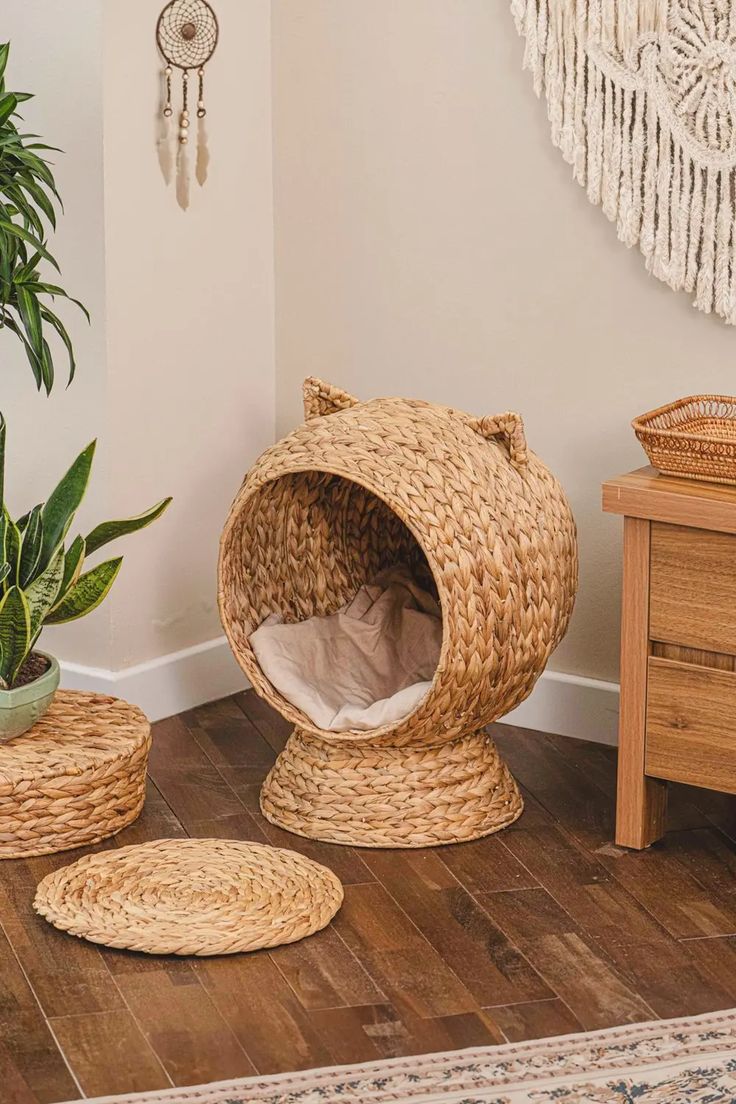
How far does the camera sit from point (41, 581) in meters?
2.49

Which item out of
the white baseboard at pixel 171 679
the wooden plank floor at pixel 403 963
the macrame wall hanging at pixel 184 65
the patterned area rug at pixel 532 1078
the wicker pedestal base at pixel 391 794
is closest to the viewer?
the patterned area rug at pixel 532 1078

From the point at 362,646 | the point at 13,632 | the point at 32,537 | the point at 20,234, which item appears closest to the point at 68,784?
the point at 13,632

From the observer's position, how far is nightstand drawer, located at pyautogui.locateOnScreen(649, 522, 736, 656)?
2.30m

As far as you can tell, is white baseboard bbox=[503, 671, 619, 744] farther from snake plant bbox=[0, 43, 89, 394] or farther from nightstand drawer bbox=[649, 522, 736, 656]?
snake plant bbox=[0, 43, 89, 394]

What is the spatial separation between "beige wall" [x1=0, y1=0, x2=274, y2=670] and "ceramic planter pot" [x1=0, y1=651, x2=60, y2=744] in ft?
1.40

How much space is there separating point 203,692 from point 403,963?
1.15m

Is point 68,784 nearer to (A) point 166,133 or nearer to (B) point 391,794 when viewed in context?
(B) point 391,794

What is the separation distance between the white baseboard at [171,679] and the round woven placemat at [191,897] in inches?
23.3

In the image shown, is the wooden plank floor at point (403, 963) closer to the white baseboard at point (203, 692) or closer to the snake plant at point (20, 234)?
the white baseboard at point (203, 692)

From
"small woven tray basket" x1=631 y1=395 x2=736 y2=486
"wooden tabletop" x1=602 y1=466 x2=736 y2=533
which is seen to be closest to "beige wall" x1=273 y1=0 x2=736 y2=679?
"small woven tray basket" x1=631 y1=395 x2=736 y2=486

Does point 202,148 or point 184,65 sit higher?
point 184,65

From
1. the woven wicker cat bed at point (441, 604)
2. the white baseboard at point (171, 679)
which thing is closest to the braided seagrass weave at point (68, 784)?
the woven wicker cat bed at point (441, 604)

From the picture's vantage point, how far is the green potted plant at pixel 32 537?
2.41 meters

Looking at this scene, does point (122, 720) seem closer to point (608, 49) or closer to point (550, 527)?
point (550, 527)
